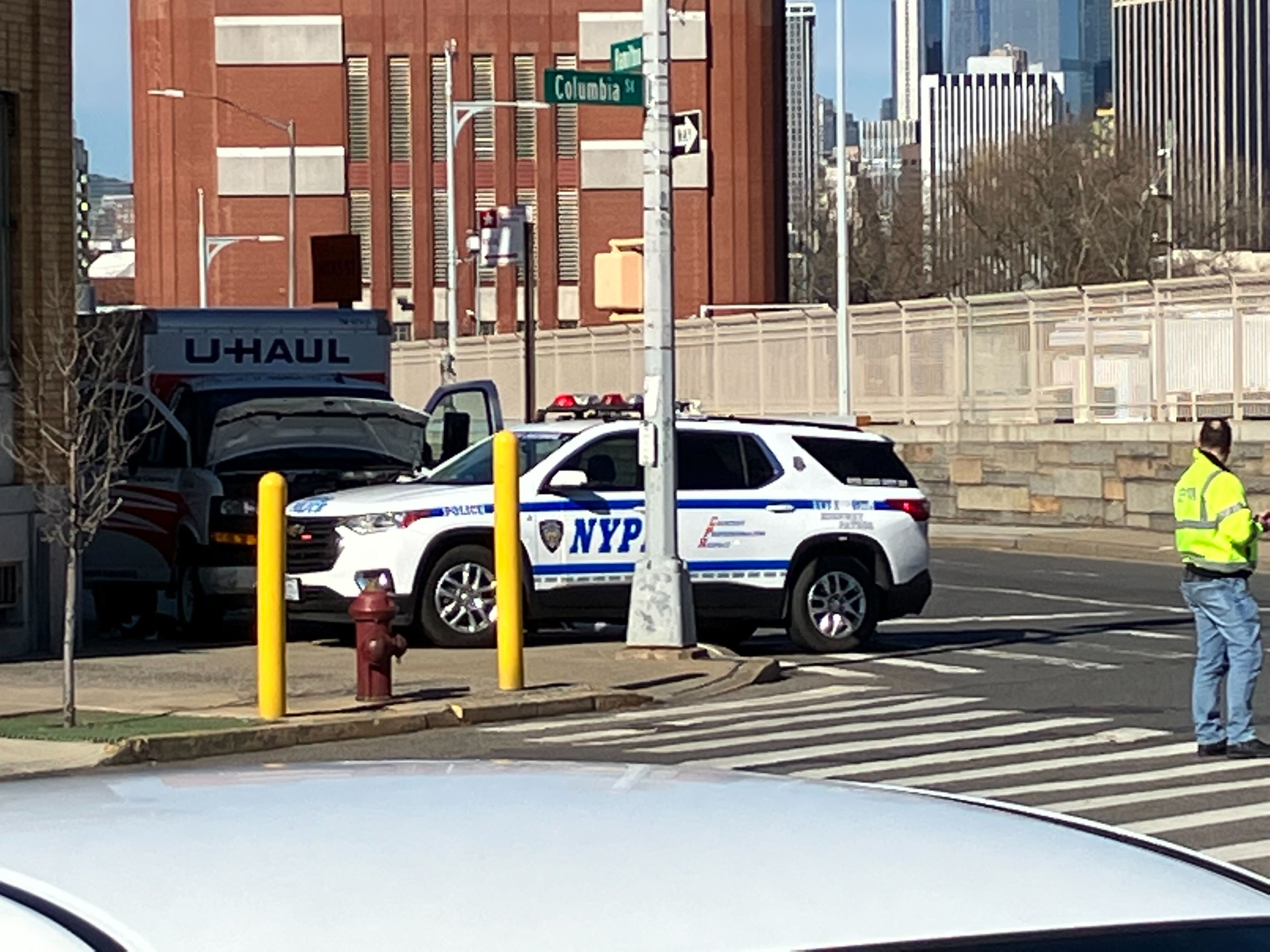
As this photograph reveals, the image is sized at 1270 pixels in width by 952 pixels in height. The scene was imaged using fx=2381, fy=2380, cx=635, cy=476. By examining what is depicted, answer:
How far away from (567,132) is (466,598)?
199 feet

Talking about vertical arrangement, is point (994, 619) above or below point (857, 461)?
below

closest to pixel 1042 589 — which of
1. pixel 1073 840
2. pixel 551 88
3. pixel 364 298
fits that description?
pixel 551 88

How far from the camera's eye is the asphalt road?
11539 millimetres

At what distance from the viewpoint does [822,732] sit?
14.1 metres

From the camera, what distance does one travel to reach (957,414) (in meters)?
38.1

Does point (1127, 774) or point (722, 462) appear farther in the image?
point (722, 462)

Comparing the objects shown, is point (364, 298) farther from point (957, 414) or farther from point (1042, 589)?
point (1042, 589)

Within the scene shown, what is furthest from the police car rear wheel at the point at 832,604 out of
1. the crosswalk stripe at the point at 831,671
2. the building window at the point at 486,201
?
the building window at the point at 486,201

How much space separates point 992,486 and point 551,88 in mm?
20610

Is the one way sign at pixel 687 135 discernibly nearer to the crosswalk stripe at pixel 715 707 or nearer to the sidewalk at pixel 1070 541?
the crosswalk stripe at pixel 715 707

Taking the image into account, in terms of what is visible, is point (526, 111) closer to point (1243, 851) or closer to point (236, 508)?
point (236, 508)

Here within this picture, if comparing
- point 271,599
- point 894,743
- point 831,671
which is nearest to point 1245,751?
point 894,743

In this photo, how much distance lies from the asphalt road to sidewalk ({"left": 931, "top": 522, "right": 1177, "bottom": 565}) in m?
9.81

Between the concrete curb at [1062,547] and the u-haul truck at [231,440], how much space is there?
11.9 m
